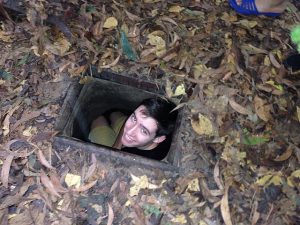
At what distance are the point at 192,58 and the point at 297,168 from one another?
5.69 ft

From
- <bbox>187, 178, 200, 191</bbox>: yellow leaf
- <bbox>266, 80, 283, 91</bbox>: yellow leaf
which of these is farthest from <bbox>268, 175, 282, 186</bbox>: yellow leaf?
<bbox>266, 80, 283, 91</bbox>: yellow leaf

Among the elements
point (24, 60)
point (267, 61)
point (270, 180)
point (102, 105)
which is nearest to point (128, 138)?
point (102, 105)

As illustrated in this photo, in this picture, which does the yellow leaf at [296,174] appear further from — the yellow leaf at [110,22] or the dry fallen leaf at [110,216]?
the yellow leaf at [110,22]

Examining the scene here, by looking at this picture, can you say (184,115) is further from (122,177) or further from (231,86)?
(122,177)

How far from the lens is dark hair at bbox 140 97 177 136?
3.85 m

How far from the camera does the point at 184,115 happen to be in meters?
3.71

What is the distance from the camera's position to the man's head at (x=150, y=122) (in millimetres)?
3861

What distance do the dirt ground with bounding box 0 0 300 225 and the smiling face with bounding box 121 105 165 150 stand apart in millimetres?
369

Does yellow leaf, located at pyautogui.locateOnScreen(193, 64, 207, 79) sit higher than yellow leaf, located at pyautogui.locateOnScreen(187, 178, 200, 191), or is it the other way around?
yellow leaf, located at pyautogui.locateOnScreen(193, 64, 207, 79)

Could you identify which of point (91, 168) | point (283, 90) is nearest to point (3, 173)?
point (91, 168)

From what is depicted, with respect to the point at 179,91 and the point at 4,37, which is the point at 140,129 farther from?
the point at 4,37

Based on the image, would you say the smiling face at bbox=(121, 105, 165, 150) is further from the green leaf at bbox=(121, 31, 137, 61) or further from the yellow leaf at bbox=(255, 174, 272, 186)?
the yellow leaf at bbox=(255, 174, 272, 186)

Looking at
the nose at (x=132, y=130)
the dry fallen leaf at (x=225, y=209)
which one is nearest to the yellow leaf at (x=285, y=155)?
the dry fallen leaf at (x=225, y=209)

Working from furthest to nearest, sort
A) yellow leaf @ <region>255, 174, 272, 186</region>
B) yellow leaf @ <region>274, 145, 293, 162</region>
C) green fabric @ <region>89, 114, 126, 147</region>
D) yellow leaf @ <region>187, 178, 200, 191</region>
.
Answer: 1. green fabric @ <region>89, 114, 126, 147</region>
2. yellow leaf @ <region>274, 145, 293, 162</region>
3. yellow leaf @ <region>255, 174, 272, 186</region>
4. yellow leaf @ <region>187, 178, 200, 191</region>
